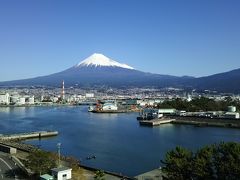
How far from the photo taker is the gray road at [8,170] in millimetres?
5269

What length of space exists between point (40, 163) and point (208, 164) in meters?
2.18

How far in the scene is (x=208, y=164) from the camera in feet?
14.8

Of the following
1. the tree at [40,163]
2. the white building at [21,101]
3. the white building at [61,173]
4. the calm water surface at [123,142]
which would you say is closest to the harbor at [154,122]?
the calm water surface at [123,142]

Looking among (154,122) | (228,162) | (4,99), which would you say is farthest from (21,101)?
(228,162)

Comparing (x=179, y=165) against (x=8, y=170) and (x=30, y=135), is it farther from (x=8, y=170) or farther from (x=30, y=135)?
(x=30, y=135)

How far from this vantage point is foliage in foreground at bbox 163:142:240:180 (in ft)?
14.3

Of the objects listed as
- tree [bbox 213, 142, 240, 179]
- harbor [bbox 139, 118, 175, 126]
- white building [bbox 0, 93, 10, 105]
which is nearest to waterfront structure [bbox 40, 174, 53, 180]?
tree [bbox 213, 142, 240, 179]

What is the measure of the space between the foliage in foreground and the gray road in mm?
2070

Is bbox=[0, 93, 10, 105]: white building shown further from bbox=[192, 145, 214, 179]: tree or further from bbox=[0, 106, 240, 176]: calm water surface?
bbox=[192, 145, 214, 179]: tree

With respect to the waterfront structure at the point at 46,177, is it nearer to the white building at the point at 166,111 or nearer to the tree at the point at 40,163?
the tree at the point at 40,163

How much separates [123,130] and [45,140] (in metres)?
2.64

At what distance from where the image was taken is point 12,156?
21.7ft

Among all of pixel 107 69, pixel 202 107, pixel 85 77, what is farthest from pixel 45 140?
pixel 107 69

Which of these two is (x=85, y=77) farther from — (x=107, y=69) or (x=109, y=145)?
(x=109, y=145)
